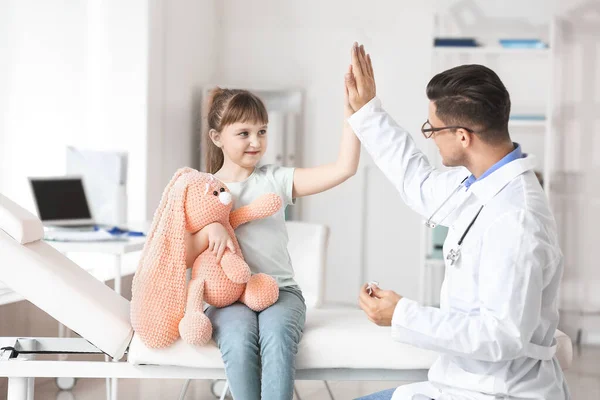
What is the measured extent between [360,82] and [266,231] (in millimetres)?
444

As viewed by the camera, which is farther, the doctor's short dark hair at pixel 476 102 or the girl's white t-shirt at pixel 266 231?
the girl's white t-shirt at pixel 266 231

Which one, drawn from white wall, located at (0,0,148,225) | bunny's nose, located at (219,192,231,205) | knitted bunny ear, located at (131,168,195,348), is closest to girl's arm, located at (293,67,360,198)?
Result: bunny's nose, located at (219,192,231,205)

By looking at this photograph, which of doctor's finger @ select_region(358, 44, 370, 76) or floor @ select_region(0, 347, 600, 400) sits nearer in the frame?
doctor's finger @ select_region(358, 44, 370, 76)

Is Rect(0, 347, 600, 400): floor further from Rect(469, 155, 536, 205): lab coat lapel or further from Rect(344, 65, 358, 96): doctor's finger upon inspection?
Rect(469, 155, 536, 205): lab coat lapel

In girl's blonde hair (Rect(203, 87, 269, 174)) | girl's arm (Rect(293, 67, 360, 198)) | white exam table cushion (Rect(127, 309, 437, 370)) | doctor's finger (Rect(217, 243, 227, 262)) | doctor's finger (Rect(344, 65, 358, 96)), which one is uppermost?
Result: doctor's finger (Rect(344, 65, 358, 96))

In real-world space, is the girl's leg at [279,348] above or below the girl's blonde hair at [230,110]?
below

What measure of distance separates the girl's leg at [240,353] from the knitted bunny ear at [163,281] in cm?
11

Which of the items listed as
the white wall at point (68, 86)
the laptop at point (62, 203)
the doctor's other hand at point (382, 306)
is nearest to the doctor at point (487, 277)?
the doctor's other hand at point (382, 306)

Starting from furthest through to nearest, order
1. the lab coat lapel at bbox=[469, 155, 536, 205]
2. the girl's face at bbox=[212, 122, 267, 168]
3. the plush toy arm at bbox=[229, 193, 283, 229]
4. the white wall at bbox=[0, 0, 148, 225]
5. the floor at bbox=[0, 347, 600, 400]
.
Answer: the white wall at bbox=[0, 0, 148, 225] → the floor at bbox=[0, 347, 600, 400] → the girl's face at bbox=[212, 122, 267, 168] → the plush toy arm at bbox=[229, 193, 283, 229] → the lab coat lapel at bbox=[469, 155, 536, 205]

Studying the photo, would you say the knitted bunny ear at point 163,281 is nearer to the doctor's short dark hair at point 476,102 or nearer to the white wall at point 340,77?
the doctor's short dark hair at point 476,102

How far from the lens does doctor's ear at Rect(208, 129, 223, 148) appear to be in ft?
6.95

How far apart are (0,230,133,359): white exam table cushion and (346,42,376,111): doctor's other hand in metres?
0.71

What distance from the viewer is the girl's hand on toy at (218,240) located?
5.99ft

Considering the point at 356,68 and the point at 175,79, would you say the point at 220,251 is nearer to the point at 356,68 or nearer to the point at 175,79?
the point at 356,68
